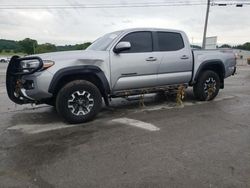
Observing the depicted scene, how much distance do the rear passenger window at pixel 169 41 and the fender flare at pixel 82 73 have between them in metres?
1.77

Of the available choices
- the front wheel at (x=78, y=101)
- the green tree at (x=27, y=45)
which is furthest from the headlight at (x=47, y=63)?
the green tree at (x=27, y=45)

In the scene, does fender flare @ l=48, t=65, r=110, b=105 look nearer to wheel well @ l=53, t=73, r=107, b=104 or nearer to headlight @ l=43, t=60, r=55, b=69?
wheel well @ l=53, t=73, r=107, b=104

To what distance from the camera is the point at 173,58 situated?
7.24m

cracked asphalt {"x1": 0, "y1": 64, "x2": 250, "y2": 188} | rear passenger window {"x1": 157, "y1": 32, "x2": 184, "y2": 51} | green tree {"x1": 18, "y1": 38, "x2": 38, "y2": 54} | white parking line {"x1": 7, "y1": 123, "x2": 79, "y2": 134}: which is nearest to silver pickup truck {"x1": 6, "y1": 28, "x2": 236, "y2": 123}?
rear passenger window {"x1": 157, "y1": 32, "x2": 184, "y2": 51}

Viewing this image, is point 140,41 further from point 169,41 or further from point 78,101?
point 78,101

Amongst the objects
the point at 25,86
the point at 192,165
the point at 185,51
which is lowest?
the point at 192,165

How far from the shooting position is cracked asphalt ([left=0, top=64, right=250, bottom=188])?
3.49 m

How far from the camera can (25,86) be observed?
18.9 feet

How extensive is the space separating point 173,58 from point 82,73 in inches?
95.2

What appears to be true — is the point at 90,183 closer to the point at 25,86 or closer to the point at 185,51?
the point at 25,86

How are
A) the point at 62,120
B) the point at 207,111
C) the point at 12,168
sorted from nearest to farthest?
the point at 12,168, the point at 62,120, the point at 207,111

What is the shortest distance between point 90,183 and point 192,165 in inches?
52.8

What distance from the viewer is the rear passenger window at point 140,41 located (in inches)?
266

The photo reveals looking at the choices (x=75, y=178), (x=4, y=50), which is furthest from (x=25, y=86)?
(x=4, y=50)
